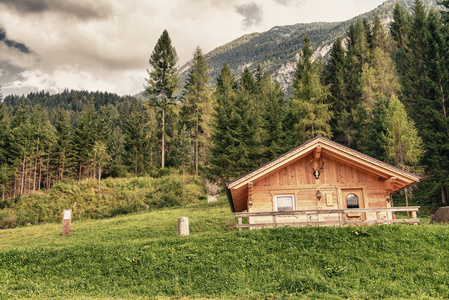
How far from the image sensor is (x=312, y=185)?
16.3 metres

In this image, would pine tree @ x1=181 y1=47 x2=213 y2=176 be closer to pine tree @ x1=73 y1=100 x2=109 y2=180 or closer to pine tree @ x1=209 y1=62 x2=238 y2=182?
pine tree @ x1=209 y1=62 x2=238 y2=182

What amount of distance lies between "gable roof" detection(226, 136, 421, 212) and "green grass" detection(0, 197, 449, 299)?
362 centimetres

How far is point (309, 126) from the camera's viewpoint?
3516cm

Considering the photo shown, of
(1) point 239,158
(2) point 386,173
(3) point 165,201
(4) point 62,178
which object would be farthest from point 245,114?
(4) point 62,178

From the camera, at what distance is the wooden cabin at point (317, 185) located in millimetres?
15711

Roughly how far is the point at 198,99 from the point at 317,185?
35.9 meters

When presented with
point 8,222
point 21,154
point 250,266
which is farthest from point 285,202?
point 21,154

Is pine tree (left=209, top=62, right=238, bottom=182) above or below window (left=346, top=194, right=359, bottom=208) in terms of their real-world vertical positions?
above

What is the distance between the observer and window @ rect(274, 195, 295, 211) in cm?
1629

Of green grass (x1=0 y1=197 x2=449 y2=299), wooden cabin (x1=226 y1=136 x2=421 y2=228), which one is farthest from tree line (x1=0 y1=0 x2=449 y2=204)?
green grass (x1=0 y1=197 x2=449 y2=299)

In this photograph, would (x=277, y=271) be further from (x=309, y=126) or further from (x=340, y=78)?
(x=340, y=78)

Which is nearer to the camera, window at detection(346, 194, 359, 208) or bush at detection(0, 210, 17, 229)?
window at detection(346, 194, 359, 208)

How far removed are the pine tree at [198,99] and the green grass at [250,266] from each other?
3484cm

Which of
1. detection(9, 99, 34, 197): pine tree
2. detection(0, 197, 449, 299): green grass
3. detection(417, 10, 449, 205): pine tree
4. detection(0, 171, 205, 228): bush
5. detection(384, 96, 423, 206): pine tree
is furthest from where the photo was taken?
detection(9, 99, 34, 197): pine tree
